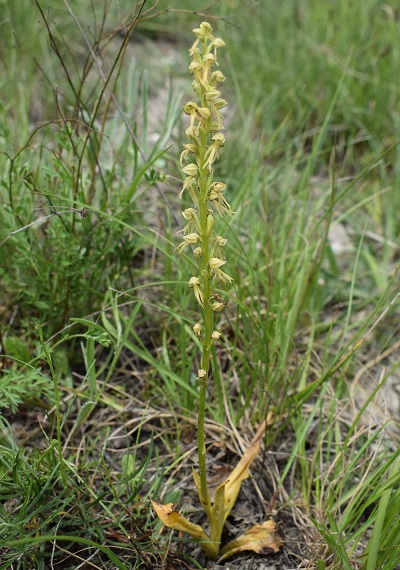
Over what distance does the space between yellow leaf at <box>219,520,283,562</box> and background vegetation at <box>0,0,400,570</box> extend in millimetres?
61

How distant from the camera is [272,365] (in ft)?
7.08

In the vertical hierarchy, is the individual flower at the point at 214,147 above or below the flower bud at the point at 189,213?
above

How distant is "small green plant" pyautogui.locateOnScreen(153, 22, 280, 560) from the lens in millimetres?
1353

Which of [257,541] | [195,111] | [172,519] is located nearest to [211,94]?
[195,111]

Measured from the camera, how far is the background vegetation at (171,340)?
1723 mm

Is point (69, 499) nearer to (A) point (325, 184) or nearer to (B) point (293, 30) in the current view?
(A) point (325, 184)

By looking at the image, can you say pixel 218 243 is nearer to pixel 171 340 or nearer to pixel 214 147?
pixel 214 147

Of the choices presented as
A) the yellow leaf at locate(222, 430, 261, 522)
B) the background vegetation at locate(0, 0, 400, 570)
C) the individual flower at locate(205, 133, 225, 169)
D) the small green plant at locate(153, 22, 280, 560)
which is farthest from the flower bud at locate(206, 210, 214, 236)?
the yellow leaf at locate(222, 430, 261, 522)

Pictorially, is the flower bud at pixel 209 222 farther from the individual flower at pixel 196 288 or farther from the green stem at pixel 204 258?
the individual flower at pixel 196 288

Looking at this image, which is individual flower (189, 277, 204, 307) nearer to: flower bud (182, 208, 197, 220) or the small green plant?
the small green plant

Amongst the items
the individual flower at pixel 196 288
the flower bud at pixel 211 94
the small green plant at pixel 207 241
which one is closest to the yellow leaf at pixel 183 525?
the small green plant at pixel 207 241

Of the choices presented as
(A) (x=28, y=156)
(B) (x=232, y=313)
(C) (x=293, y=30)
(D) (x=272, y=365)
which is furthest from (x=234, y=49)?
(D) (x=272, y=365)

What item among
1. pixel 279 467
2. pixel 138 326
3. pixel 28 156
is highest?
pixel 28 156

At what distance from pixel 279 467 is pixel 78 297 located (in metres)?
0.96
